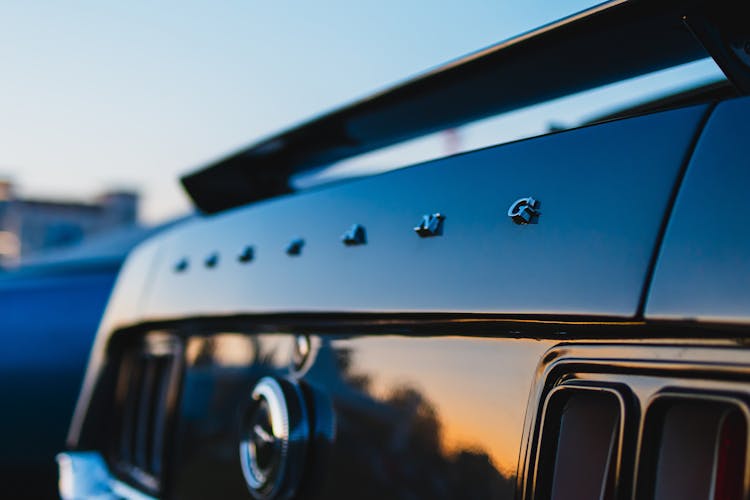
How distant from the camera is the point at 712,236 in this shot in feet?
2.97

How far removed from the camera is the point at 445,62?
141cm

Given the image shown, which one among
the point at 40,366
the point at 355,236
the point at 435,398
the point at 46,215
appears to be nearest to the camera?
the point at 435,398

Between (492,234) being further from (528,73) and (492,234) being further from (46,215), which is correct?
(46,215)

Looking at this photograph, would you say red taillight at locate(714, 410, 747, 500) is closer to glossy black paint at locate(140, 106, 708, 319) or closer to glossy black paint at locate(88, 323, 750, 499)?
glossy black paint at locate(88, 323, 750, 499)

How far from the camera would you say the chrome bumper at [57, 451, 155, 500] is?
80.0 inches

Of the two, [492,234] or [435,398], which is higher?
[492,234]

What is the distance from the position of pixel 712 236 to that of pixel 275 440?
0.89 meters

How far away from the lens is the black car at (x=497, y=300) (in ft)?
3.06

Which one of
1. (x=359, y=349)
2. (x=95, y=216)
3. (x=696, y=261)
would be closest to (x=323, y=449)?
(x=359, y=349)

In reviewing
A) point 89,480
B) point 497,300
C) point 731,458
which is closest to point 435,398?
point 497,300

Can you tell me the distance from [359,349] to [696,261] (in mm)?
674

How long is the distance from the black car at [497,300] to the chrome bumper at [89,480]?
0.16m

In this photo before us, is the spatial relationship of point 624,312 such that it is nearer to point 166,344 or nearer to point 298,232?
point 298,232

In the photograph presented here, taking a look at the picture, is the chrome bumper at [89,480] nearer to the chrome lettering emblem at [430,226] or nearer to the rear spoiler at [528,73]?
the rear spoiler at [528,73]
